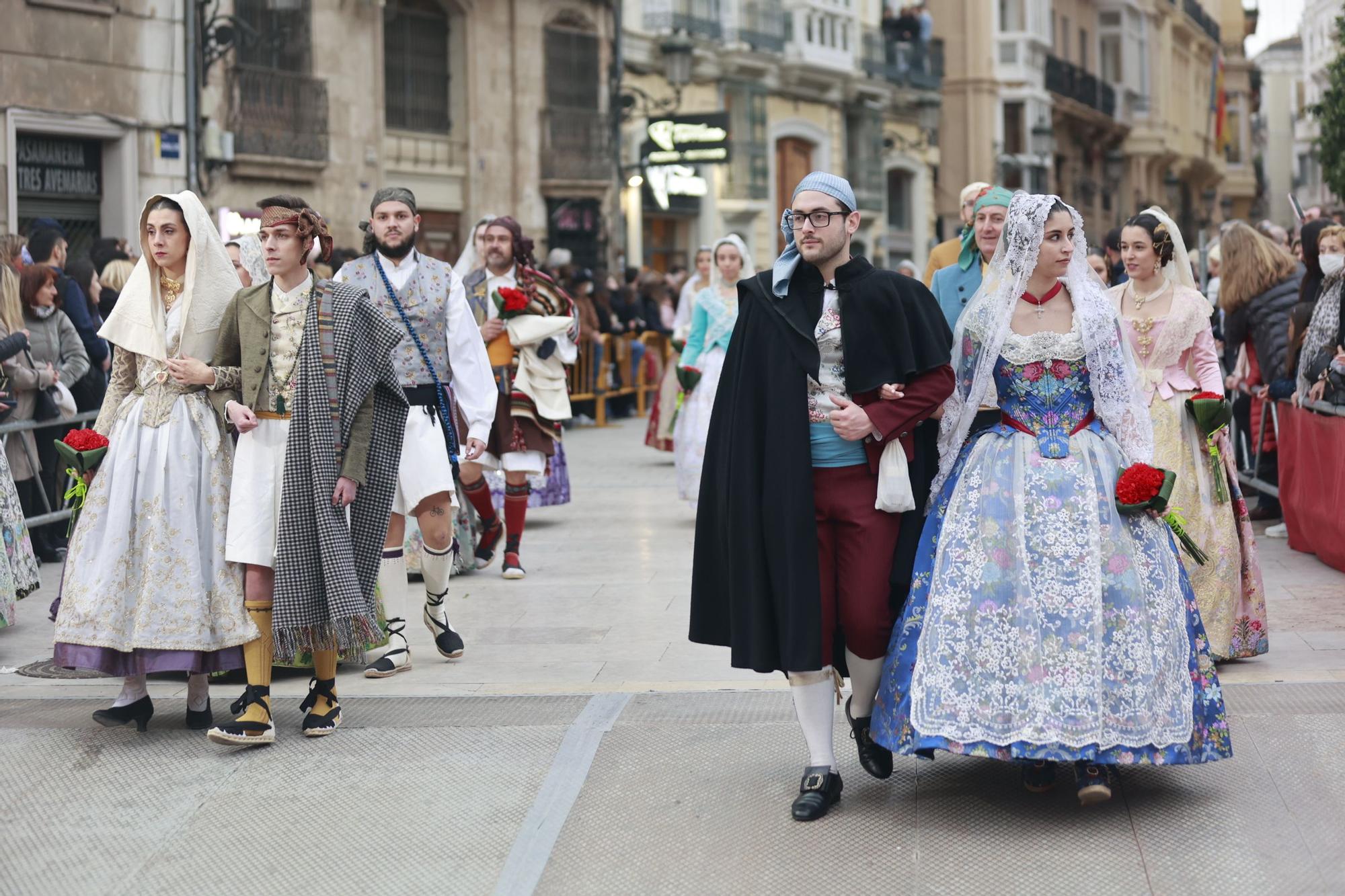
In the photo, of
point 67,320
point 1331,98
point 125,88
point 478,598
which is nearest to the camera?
point 478,598

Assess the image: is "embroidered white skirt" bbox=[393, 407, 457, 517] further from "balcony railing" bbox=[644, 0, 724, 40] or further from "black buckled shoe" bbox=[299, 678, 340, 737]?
"balcony railing" bbox=[644, 0, 724, 40]

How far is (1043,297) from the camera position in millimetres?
5512

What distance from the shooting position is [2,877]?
4883 millimetres

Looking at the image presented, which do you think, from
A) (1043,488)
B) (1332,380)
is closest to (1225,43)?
(1332,380)

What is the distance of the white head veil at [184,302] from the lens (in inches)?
245

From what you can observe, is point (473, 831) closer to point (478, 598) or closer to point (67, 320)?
point (478, 598)

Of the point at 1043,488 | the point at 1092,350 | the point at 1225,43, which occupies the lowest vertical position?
the point at 1043,488

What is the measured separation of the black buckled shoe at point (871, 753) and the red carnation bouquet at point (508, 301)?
4869 millimetres

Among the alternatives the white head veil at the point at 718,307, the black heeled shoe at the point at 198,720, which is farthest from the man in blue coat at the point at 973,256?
the white head veil at the point at 718,307

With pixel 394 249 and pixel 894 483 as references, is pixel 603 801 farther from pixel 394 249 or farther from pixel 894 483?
pixel 394 249

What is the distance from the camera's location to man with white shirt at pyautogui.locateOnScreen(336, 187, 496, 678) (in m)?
7.40

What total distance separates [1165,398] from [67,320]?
6561 mm

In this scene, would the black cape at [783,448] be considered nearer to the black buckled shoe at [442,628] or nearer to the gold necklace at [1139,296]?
the gold necklace at [1139,296]

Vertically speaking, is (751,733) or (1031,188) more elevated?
(1031,188)
